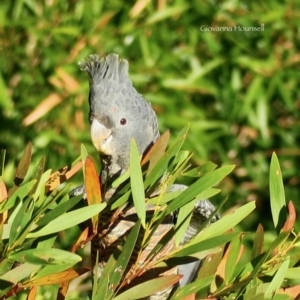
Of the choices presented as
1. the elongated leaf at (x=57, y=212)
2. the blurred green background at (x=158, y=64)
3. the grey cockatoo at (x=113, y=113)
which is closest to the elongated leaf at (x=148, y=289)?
the elongated leaf at (x=57, y=212)

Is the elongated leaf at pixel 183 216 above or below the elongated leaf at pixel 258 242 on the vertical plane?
above

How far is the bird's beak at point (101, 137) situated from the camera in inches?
47.8

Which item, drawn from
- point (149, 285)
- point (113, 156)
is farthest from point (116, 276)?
point (113, 156)

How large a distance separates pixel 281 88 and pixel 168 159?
1.53 metres

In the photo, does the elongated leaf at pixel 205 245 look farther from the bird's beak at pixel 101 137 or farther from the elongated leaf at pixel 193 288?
the bird's beak at pixel 101 137

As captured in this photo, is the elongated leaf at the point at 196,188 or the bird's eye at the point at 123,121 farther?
the bird's eye at the point at 123,121

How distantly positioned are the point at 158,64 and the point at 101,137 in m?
1.07

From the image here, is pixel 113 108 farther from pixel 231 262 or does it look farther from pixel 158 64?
pixel 158 64

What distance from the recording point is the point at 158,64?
2.27m

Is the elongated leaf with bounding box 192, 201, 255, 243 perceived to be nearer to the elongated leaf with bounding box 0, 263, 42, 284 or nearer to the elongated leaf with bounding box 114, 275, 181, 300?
the elongated leaf with bounding box 114, 275, 181, 300

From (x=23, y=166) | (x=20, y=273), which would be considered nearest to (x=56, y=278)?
(x=20, y=273)

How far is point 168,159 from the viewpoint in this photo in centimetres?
90

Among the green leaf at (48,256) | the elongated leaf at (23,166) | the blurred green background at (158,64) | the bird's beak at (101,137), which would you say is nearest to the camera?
the green leaf at (48,256)

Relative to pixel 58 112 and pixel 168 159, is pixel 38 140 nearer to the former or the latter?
pixel 58 112
